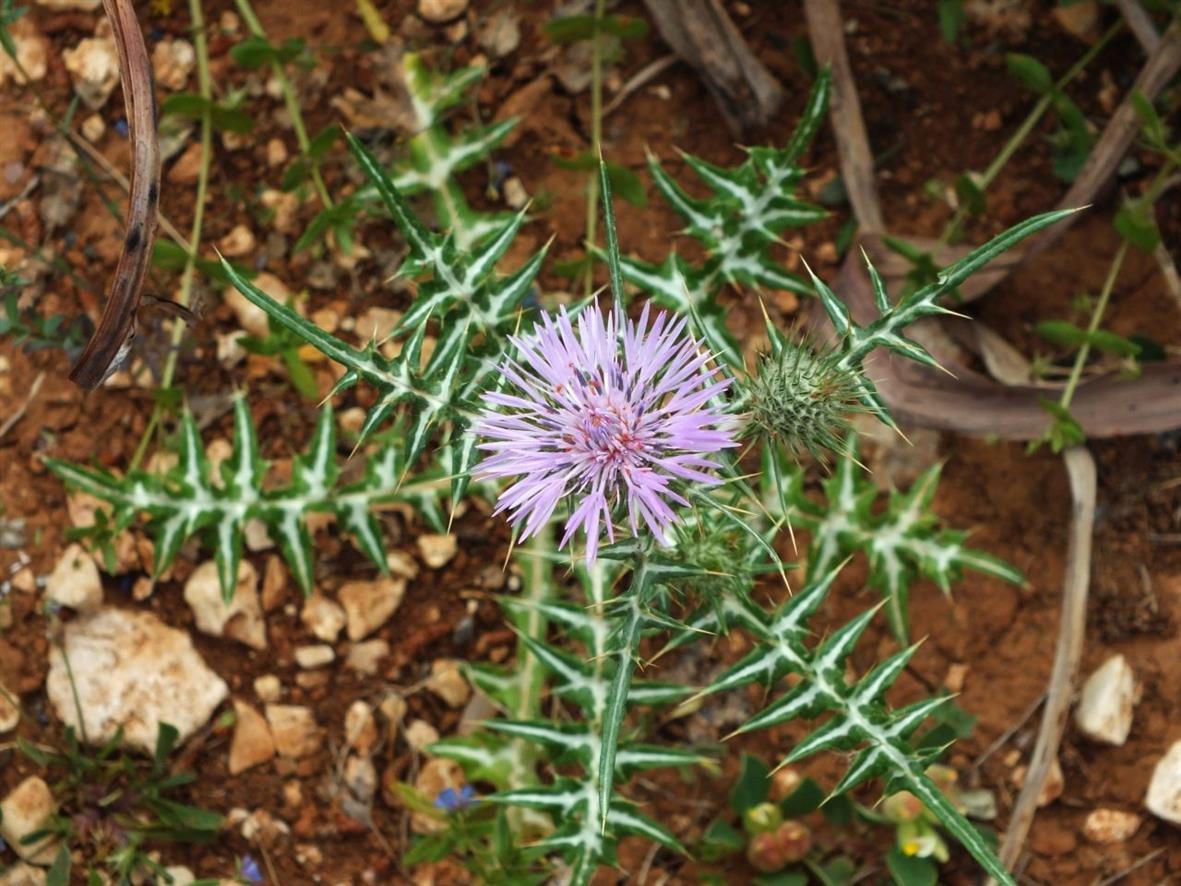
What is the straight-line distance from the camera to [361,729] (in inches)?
146

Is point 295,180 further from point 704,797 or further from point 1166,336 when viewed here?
point 1166,336

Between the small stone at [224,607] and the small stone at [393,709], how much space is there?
1.39ft

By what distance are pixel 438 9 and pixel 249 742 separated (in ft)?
8.15

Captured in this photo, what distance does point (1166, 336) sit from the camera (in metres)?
3.83

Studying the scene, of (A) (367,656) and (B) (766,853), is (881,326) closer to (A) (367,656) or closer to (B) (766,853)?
(B) (766,853)

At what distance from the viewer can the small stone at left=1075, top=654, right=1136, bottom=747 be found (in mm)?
3602

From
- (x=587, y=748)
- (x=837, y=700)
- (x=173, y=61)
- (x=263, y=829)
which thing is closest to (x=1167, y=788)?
(x=837, y=700)

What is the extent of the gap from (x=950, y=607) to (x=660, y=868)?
1221 mm

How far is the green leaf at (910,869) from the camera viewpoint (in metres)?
3.38

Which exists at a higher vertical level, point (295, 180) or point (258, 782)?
point (295, 180)

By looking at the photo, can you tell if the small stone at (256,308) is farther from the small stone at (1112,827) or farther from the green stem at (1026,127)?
the small stone at (1112,827)

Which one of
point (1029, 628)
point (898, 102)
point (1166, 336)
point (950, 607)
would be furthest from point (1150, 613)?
point (898, 102)

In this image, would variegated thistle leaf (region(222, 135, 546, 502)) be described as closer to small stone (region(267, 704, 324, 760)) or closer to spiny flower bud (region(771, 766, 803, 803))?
small stone (region(267, 704, 324, 760))

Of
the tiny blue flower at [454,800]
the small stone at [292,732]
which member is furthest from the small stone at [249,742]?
the tiny blue flower at [454,800]
